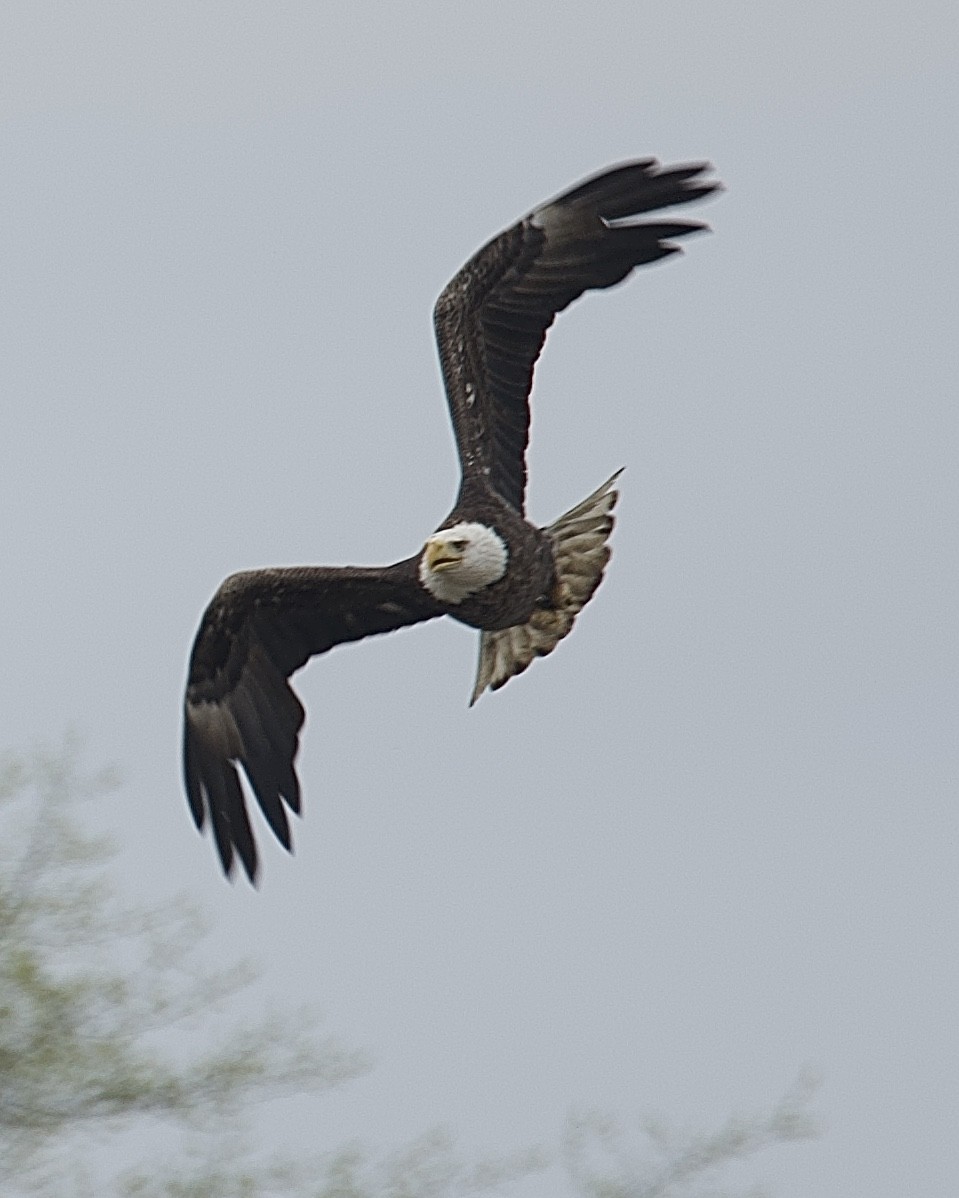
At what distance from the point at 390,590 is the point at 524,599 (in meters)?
0.46

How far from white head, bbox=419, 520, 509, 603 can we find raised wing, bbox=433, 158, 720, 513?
0.36m

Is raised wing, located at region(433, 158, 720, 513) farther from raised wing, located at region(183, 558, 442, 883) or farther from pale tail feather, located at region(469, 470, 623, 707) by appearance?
raised wing, located at region(183, 558, 442, 883)

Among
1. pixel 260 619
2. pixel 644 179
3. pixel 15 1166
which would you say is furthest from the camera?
pixel 260 619

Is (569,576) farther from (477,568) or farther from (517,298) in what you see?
(517,298)

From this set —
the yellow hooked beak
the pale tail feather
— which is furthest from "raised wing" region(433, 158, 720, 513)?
the yellow hooked beak

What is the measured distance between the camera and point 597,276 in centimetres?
605

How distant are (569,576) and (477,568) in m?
0.71

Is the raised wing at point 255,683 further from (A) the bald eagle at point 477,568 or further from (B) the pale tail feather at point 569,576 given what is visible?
(B) the pale tail feather at point 569,576

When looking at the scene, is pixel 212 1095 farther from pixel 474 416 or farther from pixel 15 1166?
pixel 474 416

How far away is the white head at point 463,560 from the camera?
18.7 ft

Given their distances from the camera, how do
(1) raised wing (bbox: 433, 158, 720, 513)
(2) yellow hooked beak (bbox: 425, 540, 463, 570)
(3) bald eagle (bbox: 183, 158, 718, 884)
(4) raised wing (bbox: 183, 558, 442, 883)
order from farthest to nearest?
(4) raised wing (bbox: 183, 558, 442, 883)
(1) raised wing (bbox: 433, 158, 720, 513)
(3) bald eagle (bbox: 183, 158, 718, 884)
(2) yellow hooked beak (bbox: 425, 540, 463, 570)

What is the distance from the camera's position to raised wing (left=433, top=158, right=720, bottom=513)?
19.8ft

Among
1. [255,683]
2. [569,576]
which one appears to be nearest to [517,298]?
[569,576]


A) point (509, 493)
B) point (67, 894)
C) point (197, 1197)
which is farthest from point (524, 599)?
point (197, 1197)
